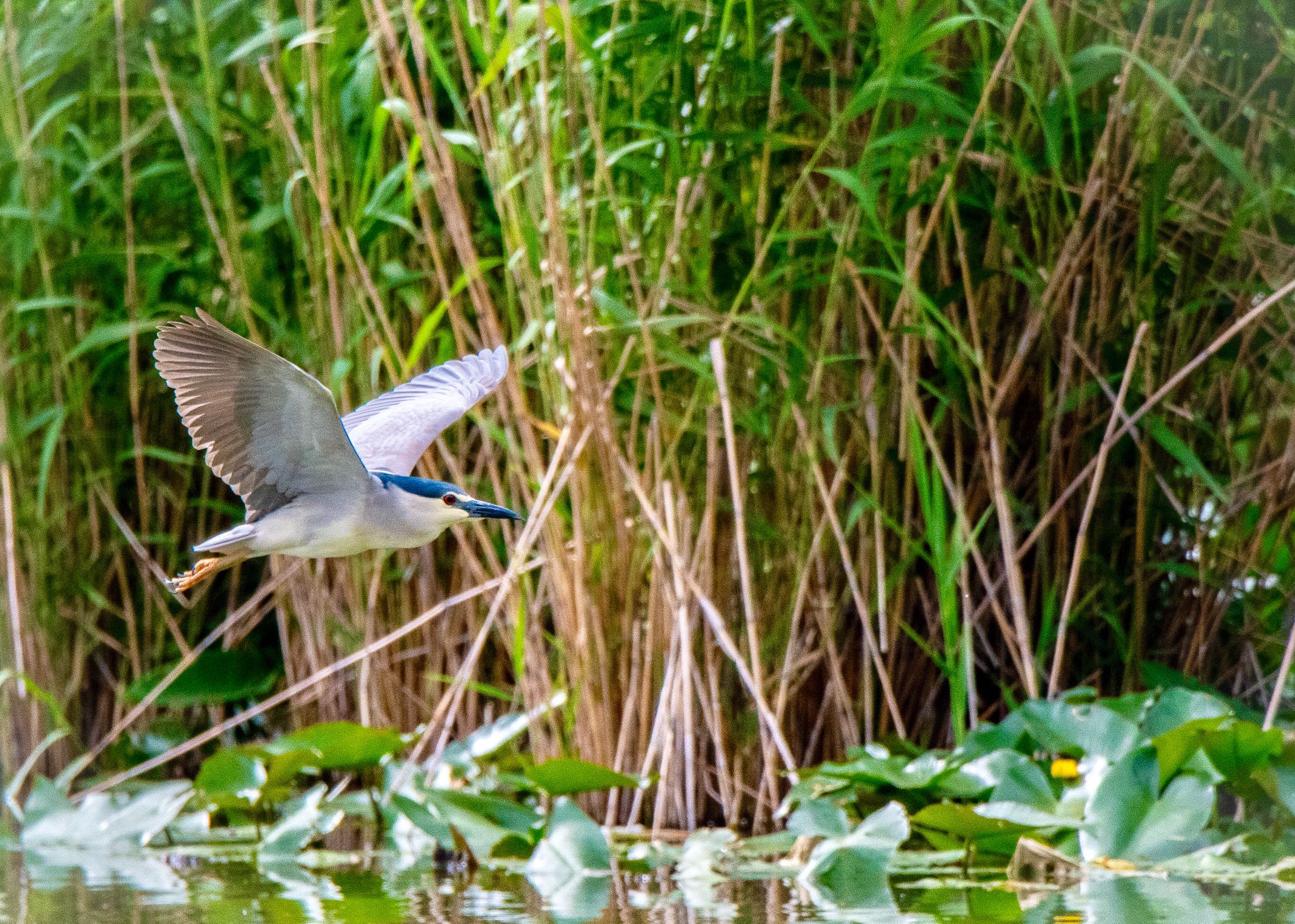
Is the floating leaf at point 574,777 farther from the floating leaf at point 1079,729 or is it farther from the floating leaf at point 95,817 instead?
the floating leaf at point 95,817

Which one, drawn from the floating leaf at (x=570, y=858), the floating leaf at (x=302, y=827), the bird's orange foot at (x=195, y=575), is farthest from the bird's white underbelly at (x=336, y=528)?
the floating leaf at (x=302, y=827)

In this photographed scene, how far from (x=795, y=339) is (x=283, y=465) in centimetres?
104

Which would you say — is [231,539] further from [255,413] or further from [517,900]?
[517,900]

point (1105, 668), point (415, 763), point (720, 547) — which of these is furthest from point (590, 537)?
point (1105, 668)

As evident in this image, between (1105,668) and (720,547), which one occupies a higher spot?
(720,547)

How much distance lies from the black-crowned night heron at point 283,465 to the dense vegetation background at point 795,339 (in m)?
0.64

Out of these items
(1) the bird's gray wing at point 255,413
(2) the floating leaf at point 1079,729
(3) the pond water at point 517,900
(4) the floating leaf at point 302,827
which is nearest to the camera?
(1) the bird's gray wing at point 255,413

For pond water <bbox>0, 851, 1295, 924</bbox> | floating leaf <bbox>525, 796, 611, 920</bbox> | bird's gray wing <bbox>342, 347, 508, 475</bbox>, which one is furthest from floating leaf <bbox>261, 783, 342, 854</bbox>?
bird's gray wing <bbox>342, 347, 508, 475</bbox>

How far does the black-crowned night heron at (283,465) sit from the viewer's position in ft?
7.09

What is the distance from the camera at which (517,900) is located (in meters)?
2.68

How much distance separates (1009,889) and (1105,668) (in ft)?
2.92

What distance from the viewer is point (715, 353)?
9.41 ft

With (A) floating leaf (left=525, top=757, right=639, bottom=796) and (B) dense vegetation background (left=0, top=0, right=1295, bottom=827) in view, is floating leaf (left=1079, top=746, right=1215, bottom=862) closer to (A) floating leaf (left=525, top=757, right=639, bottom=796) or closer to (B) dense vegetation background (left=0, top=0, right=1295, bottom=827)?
(B) dense vegetation background (left=0, top=0, right=1295, bottom=827)

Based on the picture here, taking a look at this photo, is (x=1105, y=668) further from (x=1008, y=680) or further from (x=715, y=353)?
(x=715, y=353)
